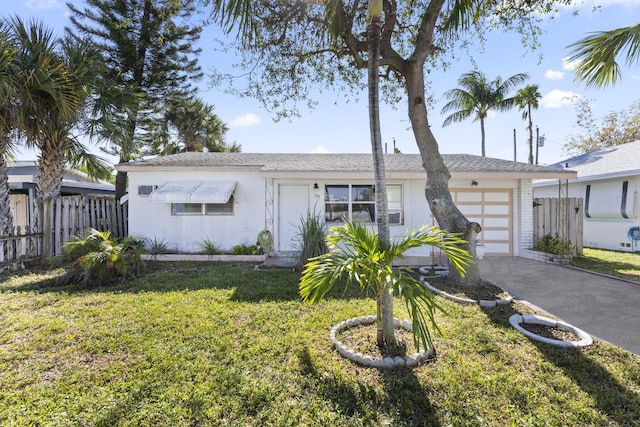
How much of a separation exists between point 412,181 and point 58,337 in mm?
10925

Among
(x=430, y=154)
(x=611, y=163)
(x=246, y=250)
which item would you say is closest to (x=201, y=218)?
(x=246, y=250)

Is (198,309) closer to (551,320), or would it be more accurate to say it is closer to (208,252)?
(208,252)

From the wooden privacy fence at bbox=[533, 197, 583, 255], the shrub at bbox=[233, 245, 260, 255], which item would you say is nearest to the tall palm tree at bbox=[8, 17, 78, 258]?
the shrub at bbox=[233, 245, 260, 255]

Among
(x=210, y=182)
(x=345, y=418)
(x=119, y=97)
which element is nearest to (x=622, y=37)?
(x=345, y=418)

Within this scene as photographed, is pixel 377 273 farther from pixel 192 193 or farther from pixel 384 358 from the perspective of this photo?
pixel 192 193

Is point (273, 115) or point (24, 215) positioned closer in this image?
point (273, 115)

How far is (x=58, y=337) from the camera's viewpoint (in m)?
4.75

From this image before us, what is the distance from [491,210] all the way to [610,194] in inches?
285

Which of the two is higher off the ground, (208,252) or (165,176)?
(165,176)

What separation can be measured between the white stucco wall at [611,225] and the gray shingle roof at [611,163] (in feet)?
1.80

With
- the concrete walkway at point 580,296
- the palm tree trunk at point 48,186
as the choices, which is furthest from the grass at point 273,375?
the palm tree trunk at point 48,186

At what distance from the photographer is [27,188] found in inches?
566

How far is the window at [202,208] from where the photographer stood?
1207cm

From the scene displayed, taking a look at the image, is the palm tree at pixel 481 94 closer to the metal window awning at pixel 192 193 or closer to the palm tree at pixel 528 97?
the palm tree at pixel 528 97
